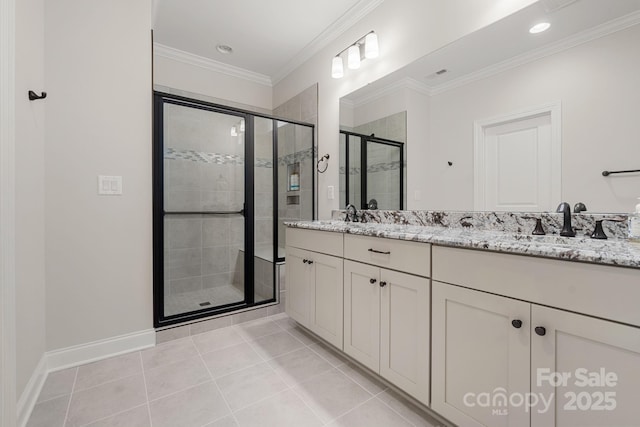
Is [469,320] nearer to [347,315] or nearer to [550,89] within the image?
[347,315]

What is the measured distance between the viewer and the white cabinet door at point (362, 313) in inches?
55.6

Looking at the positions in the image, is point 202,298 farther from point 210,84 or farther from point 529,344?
point 529,344

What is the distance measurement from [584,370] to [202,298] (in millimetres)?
2499

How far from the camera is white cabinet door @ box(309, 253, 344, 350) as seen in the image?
5.45ft

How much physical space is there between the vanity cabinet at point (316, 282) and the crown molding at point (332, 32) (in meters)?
1.76

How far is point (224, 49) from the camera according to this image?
2.79m

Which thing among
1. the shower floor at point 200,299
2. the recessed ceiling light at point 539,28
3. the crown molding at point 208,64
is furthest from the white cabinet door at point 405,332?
the crown molding at point 208,64

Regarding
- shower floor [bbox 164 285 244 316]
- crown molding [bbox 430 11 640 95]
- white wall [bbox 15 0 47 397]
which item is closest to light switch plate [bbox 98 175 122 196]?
white wall [bbox 15 0 47 397]

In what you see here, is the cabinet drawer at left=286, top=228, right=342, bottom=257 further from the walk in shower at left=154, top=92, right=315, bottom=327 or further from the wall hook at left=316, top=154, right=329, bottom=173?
the wall hook at left=316, top=154, right=329, bottom=173

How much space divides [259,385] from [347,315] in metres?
0.60

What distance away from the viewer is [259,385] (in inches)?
58.6

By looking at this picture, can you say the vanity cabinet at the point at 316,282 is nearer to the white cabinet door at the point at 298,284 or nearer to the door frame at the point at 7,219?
the white cabinet door at the point at 298,284

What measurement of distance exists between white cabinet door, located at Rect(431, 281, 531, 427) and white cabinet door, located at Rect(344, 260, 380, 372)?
326mm

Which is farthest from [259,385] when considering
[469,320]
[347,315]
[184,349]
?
[469,320]
